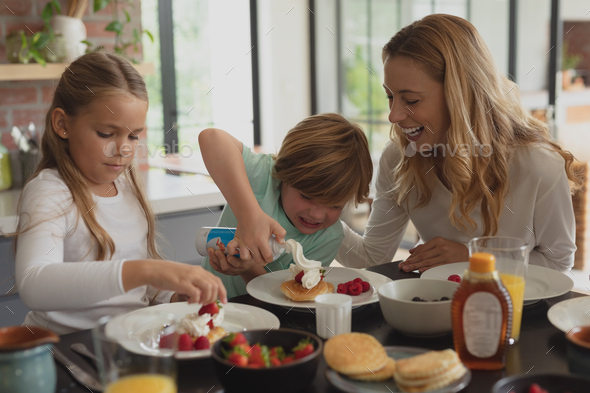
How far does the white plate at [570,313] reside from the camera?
3.12 feet

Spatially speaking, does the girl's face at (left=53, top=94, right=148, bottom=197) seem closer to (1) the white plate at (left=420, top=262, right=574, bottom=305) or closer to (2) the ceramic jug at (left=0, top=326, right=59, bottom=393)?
(2) the ceramic jug at (left=0, top=326, right=59, bottom=393)

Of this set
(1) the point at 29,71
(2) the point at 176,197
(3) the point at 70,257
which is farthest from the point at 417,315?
(1) the point at 29,71

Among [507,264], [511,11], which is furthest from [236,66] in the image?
[507,264]

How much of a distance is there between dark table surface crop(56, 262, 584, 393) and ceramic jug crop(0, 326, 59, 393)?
71mm

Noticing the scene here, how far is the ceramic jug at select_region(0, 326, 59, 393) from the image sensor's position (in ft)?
2.27

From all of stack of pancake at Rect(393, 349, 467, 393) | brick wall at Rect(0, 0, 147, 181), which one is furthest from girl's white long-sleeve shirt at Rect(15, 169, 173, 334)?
brick wall at Rect(0, 0, 147, 181)

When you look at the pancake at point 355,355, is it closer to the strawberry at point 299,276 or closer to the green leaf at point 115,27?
the strawberry at point 299,276

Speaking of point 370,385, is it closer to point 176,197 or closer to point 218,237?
point 218,237

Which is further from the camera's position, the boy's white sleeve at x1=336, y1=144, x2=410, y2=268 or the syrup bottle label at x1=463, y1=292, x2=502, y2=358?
the boy's white sleeve at x1=336, y1=144, x2=410, y2=268

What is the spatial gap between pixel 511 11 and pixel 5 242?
3.49m

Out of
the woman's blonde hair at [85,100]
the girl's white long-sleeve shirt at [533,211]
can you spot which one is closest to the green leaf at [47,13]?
the woman's blonde hair at [85,100]

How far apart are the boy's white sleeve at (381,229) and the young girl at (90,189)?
63 centimetres

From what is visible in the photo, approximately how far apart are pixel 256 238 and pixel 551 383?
684 mm

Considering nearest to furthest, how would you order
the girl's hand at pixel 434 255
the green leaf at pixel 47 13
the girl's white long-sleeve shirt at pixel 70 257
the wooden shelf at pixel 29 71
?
1. the girl's white long-sleeve shirt at pixel 70 257
2. the girl's hand at pixel 434 255
3. the wooden shelf at pixel 29 71
4. the green leaf at pixel 47 13
